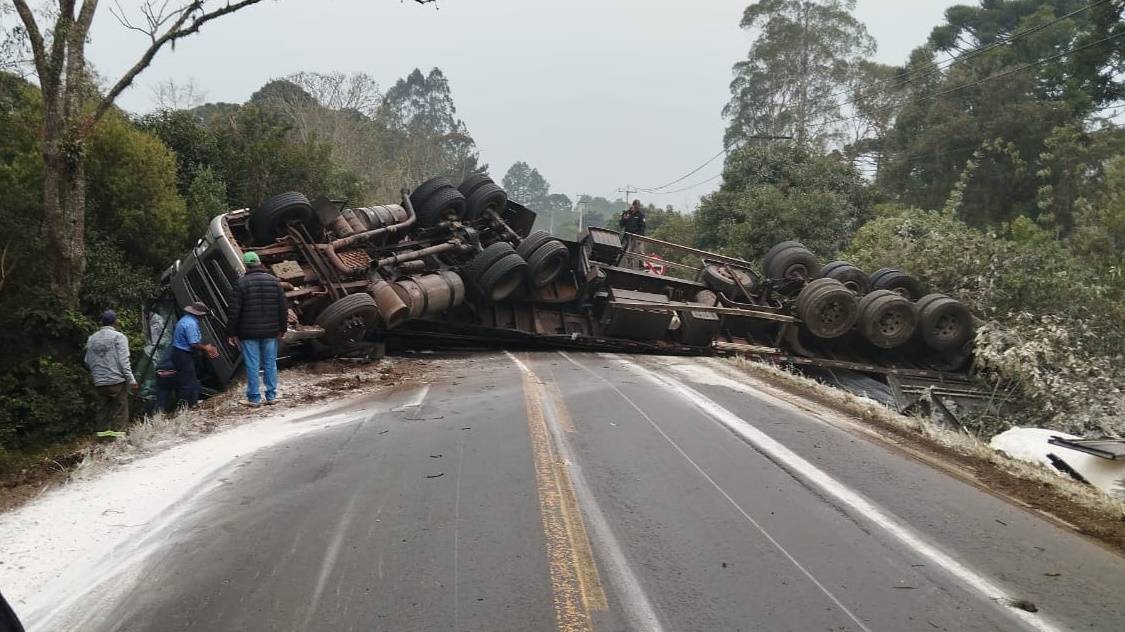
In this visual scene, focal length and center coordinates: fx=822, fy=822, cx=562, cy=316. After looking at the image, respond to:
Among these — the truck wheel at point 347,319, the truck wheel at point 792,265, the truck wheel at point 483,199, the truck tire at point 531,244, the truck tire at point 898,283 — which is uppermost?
the truck wheel at point 483,199

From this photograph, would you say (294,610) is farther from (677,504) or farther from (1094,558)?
(1094,558)

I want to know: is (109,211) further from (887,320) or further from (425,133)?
(425,133)

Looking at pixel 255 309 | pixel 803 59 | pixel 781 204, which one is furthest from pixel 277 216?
pixel 803 59

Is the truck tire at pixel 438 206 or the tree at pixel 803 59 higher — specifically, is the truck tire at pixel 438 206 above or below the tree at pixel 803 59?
below

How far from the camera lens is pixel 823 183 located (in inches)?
1195

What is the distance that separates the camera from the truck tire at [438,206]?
522 inches

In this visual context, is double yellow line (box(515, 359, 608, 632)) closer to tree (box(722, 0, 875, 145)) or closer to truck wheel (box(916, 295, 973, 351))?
truck wheel (box(916, 295, 973, 351))

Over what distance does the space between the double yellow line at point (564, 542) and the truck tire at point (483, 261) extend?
545 centimetres

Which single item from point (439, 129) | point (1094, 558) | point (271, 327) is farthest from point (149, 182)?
point (439, 129)

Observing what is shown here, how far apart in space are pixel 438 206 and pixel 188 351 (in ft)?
15.8

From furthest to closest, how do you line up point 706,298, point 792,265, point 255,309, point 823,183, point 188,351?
point 823,183 → point 792,265 → point 706,298 → point 188,351 → point 255,309

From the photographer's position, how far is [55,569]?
14.0 feet

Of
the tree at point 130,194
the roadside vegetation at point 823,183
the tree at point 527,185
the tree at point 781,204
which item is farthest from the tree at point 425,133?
the tree at point 527,185

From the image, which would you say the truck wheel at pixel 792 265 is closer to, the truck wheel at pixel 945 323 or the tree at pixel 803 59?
the truck wheel at pixel 945 323
